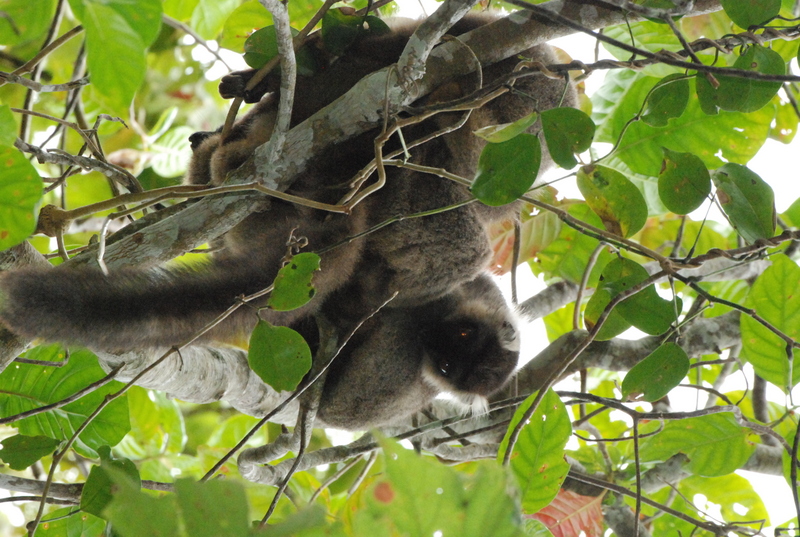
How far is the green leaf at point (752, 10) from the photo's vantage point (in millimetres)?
1735

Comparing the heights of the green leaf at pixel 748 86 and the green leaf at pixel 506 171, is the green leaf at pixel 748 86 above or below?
above

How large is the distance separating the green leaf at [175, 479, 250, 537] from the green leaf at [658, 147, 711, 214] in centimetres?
153

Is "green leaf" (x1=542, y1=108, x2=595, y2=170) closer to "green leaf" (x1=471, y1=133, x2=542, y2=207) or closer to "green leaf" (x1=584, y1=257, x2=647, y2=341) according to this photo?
"green leaf" (x1=471, y1=133, x2=542, y2=207)

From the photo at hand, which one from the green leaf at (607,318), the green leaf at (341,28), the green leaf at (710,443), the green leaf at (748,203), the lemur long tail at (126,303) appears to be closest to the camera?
the lemur long tail at (126,303)

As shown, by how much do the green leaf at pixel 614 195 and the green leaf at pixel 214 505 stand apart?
151cm

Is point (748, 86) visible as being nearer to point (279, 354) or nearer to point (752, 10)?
point (752, 10)

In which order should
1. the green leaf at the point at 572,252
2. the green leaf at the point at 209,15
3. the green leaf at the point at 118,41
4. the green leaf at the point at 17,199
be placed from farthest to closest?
1. the green leaf at the point at 572,252
2. the green leaf at the point at 209,15
3. the green leaf at the point at 17,199
4. the green leaf at the point at 118,41

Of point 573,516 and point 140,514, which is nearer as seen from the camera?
point 140,514

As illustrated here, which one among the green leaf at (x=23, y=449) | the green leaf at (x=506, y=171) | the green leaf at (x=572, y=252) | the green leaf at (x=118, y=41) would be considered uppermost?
the green leaf at (x=118, y=41)

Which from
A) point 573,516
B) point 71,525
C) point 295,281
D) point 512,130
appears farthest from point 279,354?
point 573,516

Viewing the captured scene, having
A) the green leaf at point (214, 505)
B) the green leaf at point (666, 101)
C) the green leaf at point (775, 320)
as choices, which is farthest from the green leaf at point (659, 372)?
the green leaf at point (214, 505)

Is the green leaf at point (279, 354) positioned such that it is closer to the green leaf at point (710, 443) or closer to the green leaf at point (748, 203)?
the green leaf at point (748, 203)

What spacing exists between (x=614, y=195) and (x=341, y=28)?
3.50 feet

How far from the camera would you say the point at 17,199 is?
56.2 inches
